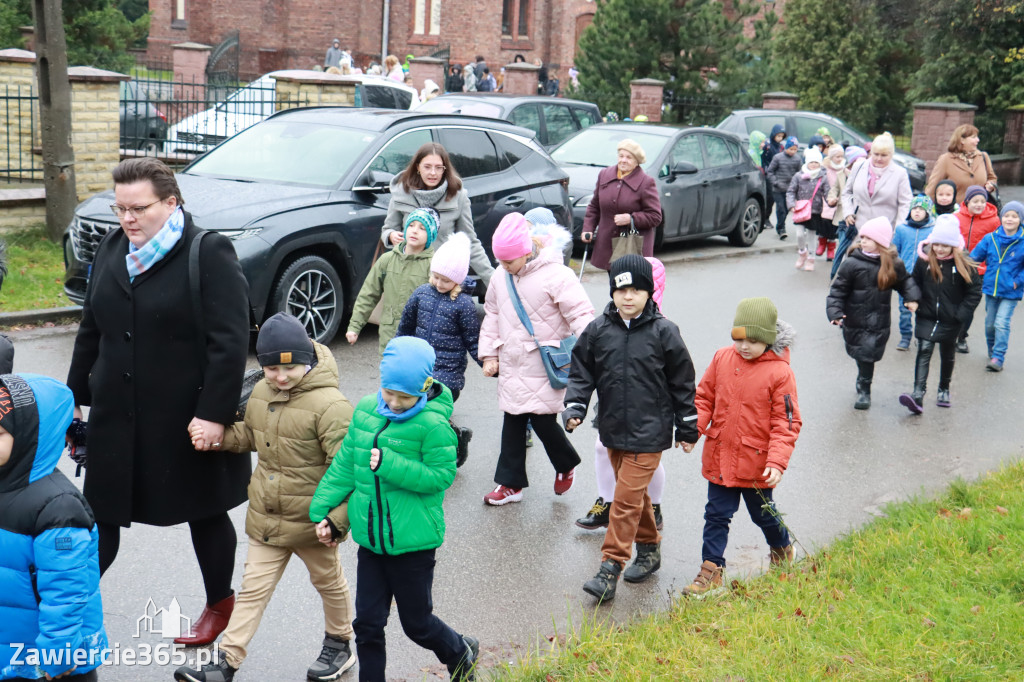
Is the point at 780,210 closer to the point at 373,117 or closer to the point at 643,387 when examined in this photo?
the point at 373,117

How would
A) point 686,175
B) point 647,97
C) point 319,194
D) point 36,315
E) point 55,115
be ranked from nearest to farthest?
point 319,194 < point 36,315 < point 55,115 < point 686,175 < point 647,97

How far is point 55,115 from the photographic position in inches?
465

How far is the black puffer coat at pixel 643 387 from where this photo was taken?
18.0ft

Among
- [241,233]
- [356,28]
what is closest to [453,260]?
[241,233]

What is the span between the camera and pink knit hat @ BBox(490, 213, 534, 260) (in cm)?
636

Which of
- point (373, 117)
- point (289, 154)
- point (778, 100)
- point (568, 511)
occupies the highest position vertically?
point (778, 100)

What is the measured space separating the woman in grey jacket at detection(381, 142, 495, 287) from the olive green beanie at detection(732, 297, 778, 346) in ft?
8.87

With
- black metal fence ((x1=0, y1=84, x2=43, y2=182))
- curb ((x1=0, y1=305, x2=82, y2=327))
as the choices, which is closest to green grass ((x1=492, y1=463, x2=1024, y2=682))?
curb ((x1=0, y1=305, x2=82, y2=327))

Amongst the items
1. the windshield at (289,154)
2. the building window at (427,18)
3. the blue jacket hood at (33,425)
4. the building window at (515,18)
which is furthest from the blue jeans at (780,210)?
the building window at (515,18)

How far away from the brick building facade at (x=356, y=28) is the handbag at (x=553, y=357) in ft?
127

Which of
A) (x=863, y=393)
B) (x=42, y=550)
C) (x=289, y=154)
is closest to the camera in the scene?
(x=42, y=550)

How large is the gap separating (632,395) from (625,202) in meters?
4.74

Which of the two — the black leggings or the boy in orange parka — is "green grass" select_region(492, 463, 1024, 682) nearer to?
the boy in orange parka

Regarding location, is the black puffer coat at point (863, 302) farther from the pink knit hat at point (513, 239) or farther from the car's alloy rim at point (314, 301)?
the car's alloy rim at point (314, 301)
